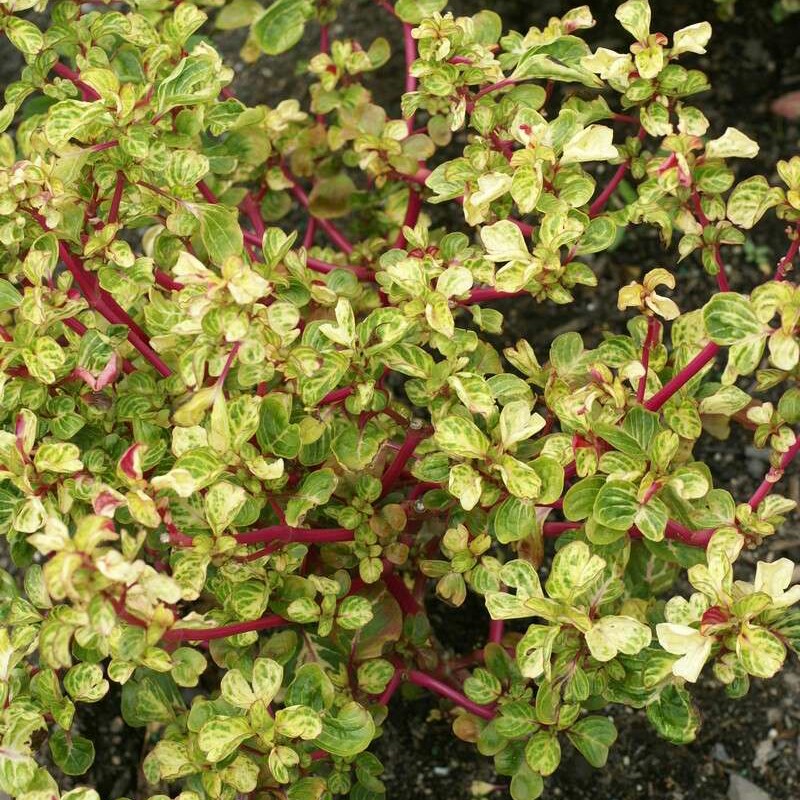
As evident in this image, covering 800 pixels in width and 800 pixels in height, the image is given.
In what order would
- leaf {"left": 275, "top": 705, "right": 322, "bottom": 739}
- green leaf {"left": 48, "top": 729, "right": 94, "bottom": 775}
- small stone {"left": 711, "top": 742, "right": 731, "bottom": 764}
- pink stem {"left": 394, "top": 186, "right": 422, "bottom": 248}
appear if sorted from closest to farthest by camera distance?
leaf {"left": 275, "top": 705, "right": 322, "bottom": 739} → green leaf {"left": 48, "top": 729, "right": 94, "bottom": 775} → pink stem {"left": 394, "top": 186, "right": 422, "bottom": 248} → small stone {"left": 711, "top": 742, "right": 731, "bottom": 764}

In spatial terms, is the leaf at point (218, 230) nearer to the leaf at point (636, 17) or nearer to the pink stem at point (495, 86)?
the pink stem at point (495, 86)

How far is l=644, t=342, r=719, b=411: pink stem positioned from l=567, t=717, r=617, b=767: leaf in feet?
1.43

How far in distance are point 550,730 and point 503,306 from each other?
1.12m

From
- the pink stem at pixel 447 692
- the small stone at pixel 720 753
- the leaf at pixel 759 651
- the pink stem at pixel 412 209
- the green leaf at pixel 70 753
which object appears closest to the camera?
the leaf at pixel 759 651

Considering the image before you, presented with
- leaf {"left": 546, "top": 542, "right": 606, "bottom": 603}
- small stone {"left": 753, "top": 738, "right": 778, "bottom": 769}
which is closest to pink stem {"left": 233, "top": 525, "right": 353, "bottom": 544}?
leaf {"left": 546, "top": 542, "right": 606, "bottom": 603}

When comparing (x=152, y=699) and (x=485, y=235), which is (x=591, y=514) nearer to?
(x=485, y=235)

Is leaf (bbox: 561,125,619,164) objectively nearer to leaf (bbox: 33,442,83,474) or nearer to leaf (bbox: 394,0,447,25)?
leaf (bbox: 394,0,447,25)

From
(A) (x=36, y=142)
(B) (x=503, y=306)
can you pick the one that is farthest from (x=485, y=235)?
(B) (x=503, y=306)

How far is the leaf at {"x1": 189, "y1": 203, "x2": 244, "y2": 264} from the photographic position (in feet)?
4.81

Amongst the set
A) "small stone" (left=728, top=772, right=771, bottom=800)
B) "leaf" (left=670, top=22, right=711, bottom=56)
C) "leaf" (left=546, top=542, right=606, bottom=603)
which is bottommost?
"small stone" (left=728, top=772, right=771, bottom=800)

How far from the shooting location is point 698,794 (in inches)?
75.0

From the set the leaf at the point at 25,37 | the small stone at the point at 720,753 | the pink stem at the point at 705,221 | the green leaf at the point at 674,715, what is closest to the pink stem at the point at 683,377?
the pink stem at the point at 705,221

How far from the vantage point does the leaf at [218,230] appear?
1467 millimetres

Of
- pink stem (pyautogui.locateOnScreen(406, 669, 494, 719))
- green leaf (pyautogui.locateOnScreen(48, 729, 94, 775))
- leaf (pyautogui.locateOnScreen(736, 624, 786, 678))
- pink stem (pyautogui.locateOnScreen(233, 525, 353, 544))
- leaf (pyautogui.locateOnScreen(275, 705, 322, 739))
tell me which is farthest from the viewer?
pink stem (pyautogui.locateOnScreen(406, 669, 494, 719))
